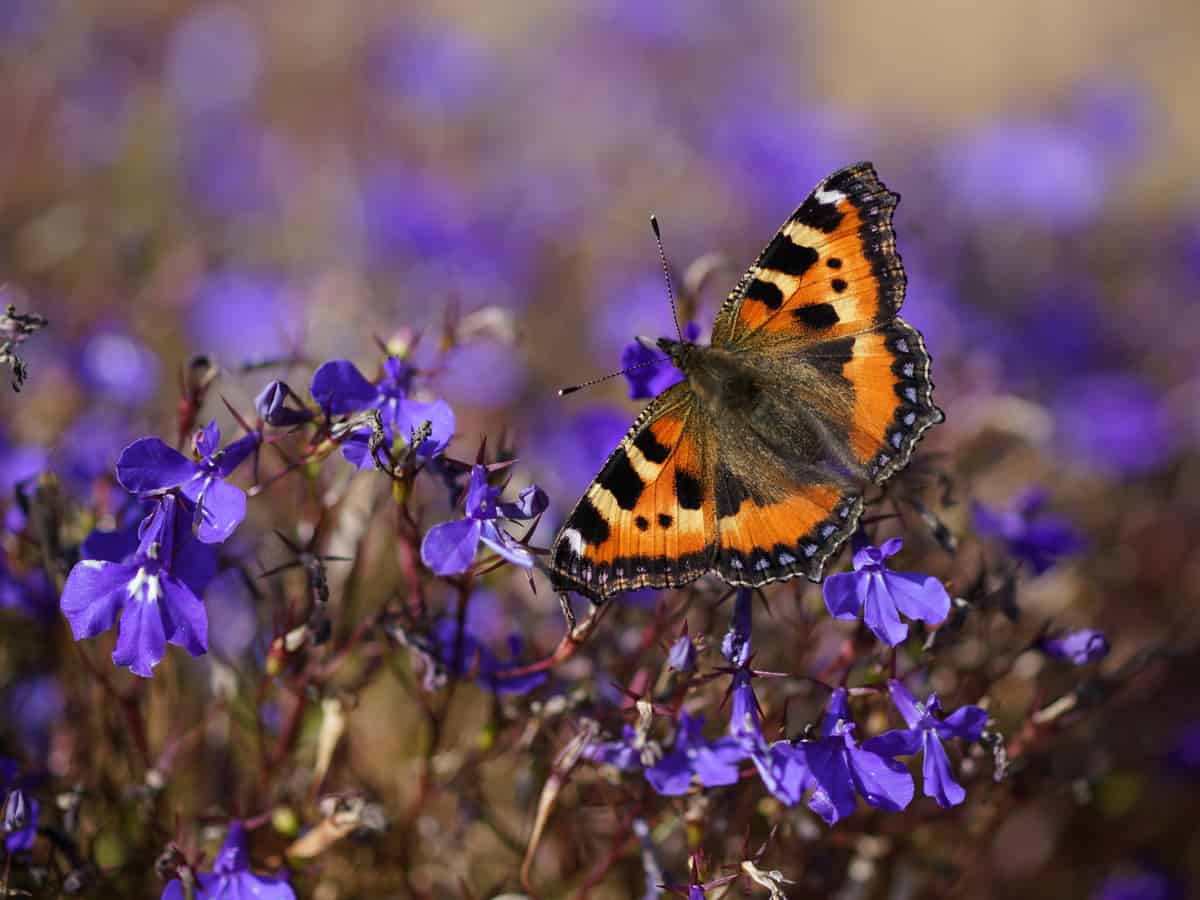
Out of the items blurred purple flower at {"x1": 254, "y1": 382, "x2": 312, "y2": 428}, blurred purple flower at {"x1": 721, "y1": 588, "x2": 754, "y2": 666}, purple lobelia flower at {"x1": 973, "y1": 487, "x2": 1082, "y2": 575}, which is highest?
Answer: blurred purple flower at {"x1": 254, "y1": 382, "x2": 312, "y2": 428}

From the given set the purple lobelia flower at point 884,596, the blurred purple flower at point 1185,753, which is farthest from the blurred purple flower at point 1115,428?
the purple lobelia flower at point 884,596

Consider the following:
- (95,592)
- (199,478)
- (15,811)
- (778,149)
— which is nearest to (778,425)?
(199,478)

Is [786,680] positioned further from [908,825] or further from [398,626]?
[398,626]

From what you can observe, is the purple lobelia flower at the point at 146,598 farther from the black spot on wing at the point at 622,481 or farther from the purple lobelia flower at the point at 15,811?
the black spot on wing at the point at 622,481

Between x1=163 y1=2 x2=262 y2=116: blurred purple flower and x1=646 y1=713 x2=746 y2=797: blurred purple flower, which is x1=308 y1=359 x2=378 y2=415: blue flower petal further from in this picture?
x1=163 y1=2 x2=262 y2=116: blurred purple flower

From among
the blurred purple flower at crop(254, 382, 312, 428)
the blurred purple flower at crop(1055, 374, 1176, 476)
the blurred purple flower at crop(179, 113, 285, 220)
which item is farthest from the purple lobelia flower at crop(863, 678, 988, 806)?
the blurred purple flower at crop(179, 113, 285, 220)
